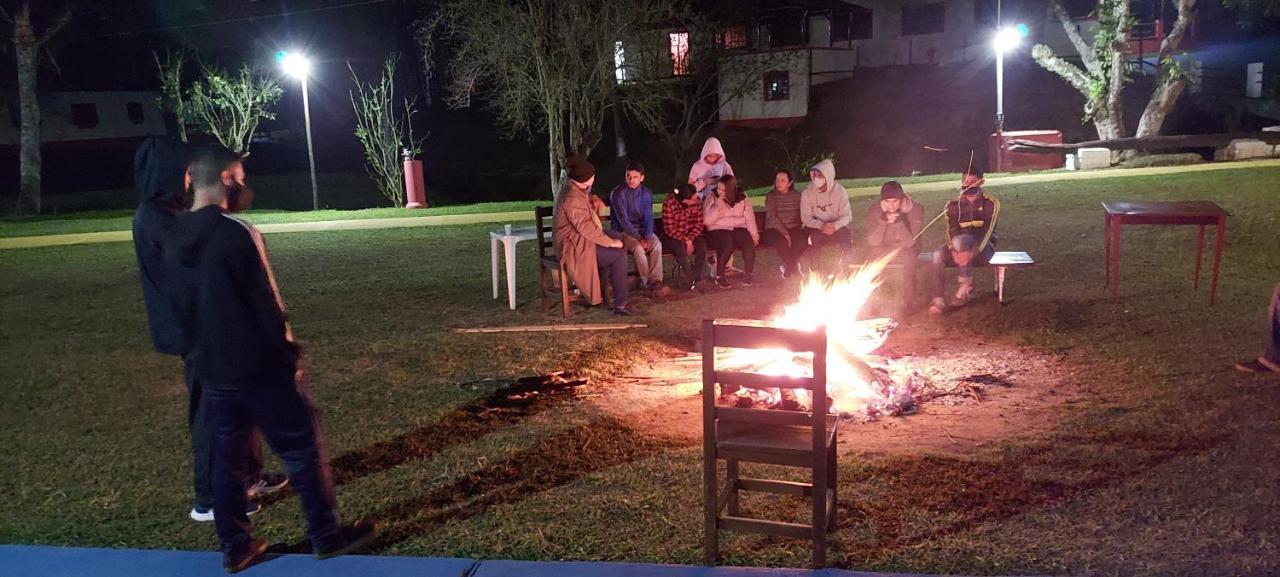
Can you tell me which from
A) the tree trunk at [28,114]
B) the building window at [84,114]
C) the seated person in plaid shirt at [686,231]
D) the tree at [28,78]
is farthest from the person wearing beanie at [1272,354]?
the building window at [84,114]

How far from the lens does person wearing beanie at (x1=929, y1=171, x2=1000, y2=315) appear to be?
8.88 metres

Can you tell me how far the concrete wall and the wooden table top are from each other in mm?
42289

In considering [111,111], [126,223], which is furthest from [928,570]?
[111,111]

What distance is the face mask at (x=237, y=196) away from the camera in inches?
162

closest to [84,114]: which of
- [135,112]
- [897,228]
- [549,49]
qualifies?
[135,112]

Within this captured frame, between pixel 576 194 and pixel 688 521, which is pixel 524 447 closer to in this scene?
pixel 688 521

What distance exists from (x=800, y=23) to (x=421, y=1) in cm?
1483

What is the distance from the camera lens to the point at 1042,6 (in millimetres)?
36906

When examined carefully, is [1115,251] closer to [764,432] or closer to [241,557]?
[764,432]

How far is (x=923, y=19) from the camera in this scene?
1545 inches

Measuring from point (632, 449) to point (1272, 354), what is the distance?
4305 millimetres

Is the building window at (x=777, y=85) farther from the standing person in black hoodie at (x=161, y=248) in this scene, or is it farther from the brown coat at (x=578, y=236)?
the standing person in black hoodie at (x=161, y=248)

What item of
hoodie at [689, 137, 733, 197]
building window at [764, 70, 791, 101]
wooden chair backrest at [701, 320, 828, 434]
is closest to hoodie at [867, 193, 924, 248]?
hoodie at [689, 137, 733, 197]

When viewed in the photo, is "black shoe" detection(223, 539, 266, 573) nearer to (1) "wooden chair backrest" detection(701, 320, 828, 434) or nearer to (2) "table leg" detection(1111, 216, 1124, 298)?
(1) "wooden chair backrest" detection(701, 320, 828, 434)
